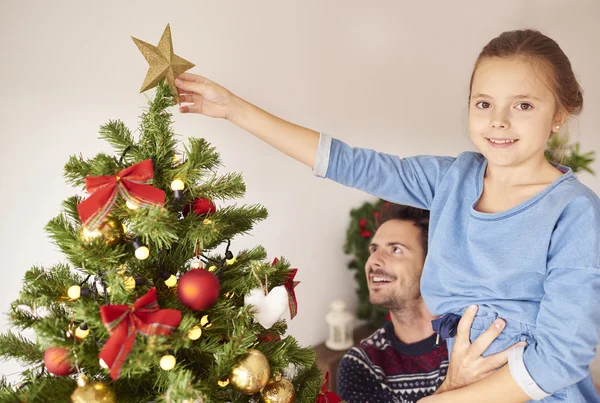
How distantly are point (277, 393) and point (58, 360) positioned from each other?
364 millimetres

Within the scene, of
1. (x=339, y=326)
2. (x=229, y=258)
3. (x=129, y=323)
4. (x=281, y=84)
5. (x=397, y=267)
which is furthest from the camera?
(x=339, y=326)

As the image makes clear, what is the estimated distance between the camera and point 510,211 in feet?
3.37

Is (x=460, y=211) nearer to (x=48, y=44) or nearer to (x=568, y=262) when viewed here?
(x=568, y=262)

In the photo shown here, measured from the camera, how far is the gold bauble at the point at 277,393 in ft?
2.96

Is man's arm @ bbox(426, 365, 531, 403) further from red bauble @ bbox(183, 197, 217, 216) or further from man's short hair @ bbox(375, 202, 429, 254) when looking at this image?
man's short hair @ bbox(375, 202, 429, 254)

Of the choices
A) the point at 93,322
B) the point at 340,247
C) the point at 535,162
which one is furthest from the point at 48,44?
the point at 340,247

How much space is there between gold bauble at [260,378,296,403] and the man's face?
96 centimetres

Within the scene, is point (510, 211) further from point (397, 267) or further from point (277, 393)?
point (397, 267)

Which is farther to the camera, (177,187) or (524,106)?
(524,106)

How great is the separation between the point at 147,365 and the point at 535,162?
0.83m

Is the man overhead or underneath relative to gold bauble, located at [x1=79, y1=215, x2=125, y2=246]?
underneath

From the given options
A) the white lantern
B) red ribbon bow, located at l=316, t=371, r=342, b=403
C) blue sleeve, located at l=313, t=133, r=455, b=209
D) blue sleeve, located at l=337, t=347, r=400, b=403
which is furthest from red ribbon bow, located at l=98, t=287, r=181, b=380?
the white lantern

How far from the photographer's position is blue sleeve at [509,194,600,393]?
3.00ft

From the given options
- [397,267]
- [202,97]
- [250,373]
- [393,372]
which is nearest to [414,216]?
[397,267]
